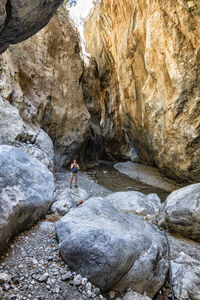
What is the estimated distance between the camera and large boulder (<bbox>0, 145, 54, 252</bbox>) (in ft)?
9.88

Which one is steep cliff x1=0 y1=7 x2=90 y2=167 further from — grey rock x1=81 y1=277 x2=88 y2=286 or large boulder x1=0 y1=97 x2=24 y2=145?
grey rock x1=81 y1=277 x2=88 y2=286

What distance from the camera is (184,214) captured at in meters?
5.68

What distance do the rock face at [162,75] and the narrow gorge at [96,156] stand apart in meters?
0.07

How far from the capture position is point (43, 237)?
356 centimetres

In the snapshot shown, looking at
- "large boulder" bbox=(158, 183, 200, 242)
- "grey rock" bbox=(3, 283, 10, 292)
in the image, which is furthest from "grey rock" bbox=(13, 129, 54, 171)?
"grey rock" bbox=(3, 283, 10, 292)

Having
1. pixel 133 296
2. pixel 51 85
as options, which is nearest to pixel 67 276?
pixel 133 296

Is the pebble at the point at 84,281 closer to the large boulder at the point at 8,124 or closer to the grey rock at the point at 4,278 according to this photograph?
the grey rock at the point at 4,278

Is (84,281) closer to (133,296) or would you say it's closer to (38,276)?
(38,276)

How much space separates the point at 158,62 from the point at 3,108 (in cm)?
942

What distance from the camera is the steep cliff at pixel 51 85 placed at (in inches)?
384

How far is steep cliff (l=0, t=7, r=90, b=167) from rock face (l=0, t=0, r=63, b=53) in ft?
22.4

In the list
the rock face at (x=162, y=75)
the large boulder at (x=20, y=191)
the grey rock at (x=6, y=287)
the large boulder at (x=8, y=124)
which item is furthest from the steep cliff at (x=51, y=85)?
the grey rock at (x=6, y=287)

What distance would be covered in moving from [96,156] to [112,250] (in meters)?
20.7

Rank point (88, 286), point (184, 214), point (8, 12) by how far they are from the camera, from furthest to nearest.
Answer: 1. point (184, 214)
2. point (88, 286)
3. point (8, 12)
